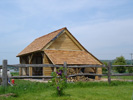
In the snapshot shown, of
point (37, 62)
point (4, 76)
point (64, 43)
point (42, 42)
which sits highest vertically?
point (42, 42)

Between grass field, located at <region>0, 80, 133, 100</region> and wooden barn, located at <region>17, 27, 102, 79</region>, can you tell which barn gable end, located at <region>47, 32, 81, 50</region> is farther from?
grass field, located at <region>0, 80, 133, 100</region>

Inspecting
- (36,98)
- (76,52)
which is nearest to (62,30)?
(76,52)

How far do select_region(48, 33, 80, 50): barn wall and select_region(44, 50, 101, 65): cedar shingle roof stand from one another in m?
0.60

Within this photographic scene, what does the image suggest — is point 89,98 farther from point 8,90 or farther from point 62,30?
point 62,30

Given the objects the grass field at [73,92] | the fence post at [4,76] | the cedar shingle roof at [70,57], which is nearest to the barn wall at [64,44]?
the cedar shingle roof at [70,57]

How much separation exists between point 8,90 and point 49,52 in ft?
38.1

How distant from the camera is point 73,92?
7996 millimetres

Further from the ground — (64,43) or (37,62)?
(64,43)

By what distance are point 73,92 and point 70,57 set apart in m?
11.9

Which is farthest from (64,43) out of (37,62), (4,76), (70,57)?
(4,76)

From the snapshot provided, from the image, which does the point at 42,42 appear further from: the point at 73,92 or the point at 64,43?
the point at 73,92

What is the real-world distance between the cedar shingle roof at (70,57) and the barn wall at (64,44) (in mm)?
598

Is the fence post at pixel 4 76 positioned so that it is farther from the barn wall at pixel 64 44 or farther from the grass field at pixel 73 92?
the barn wall at pixel 64 44

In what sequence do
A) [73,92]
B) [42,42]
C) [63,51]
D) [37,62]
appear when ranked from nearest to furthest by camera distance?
[73,92], [63,51], [42,42], [37,62]
